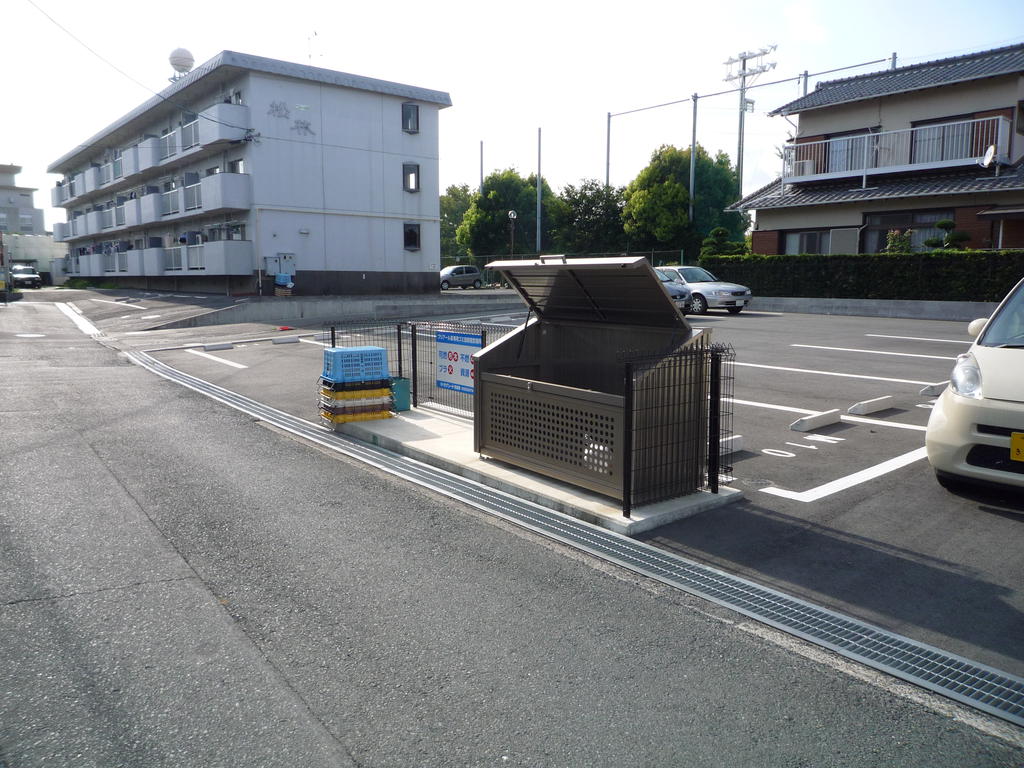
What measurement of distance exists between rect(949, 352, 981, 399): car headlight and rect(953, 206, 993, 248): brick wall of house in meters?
22.5

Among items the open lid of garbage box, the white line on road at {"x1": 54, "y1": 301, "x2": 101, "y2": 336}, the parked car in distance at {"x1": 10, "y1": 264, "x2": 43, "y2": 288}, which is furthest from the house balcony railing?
the parked car in distance at {"x1": 10, "y1": 264, "x2": 43, "y2": 288}

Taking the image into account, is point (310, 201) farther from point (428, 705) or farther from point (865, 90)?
point (428, 705)

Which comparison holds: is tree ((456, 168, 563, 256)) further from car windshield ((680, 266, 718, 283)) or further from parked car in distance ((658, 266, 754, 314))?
parked car in distance ((658, 266, 754, 314))

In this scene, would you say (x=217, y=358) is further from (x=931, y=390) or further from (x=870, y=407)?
(x=931, y=390)

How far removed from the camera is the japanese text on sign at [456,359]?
867cm

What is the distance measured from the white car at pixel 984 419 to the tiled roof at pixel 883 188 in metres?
21.6

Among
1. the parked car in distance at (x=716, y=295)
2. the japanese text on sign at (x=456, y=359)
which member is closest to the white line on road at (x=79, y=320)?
the japanese text on sign at (x=456, y=359)

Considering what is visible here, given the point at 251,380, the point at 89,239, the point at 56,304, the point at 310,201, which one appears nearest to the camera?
the point at 251,380

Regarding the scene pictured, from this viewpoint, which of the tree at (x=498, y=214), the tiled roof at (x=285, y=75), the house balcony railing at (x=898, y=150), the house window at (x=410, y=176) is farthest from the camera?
the tree at (x=498, y=214)

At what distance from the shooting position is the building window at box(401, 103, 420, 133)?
33625mm

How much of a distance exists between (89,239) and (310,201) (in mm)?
31693

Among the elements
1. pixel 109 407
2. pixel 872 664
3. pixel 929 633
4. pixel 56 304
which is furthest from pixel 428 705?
pixel 56 304

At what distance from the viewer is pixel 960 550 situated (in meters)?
4.82

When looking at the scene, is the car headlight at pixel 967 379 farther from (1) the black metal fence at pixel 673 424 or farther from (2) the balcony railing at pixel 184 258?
(2) the balcony railing at pixel 184 258
